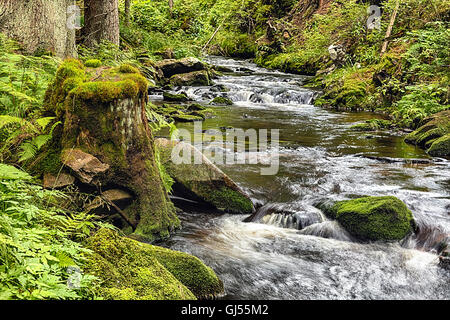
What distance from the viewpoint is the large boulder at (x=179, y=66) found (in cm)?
2014

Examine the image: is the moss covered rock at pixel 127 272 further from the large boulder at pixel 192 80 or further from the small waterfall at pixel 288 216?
the large boulder at pixel 192 80

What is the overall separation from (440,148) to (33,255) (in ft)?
32.1

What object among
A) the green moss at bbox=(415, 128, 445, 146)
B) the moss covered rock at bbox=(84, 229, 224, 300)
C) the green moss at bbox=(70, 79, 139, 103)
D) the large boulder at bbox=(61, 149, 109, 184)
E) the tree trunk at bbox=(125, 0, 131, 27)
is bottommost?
the moss covered rock at bbox=(84, 229, 224, 300)

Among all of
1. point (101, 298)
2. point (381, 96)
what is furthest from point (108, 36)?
point (381, 96)

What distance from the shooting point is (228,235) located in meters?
5.76

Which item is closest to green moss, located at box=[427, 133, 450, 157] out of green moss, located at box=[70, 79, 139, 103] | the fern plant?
green moss, located at box=[70, 79, 139, 103]

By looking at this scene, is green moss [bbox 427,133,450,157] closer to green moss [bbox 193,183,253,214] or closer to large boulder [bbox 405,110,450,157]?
large boulder [bbox 405,110,450,157]

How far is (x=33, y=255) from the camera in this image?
2484 millimetres

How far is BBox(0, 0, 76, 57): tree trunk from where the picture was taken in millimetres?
5711

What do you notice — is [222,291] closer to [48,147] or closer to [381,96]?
[48,147]

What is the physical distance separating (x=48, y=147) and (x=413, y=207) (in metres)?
5.55

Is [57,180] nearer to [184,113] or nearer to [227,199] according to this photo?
[227,199]

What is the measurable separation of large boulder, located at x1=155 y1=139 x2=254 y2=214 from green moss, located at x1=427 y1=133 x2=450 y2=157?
5770 millimetres

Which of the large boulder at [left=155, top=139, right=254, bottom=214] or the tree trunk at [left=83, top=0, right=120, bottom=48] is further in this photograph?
the tree trunk at [left=83, top=0, right=120, bottom=48]
